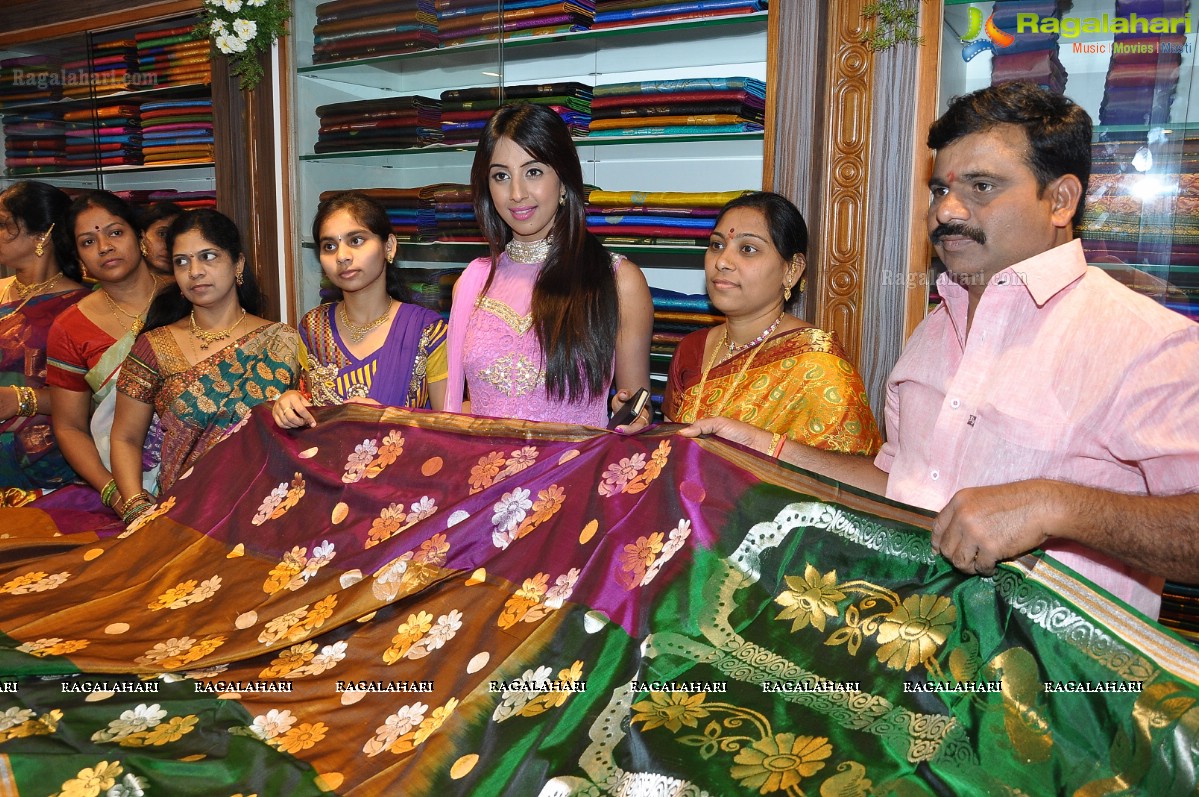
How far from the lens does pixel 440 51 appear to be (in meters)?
3.66

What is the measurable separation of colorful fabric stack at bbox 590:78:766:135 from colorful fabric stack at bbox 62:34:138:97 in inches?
101

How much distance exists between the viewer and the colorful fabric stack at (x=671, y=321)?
10.8 ft

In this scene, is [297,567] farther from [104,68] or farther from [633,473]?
[104,68]

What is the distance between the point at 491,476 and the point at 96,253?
2283 mm

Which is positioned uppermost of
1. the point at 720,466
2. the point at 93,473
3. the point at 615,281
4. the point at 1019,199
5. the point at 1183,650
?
the point at 1019,199

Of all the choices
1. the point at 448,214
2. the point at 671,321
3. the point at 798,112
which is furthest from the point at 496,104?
the point at 798,112

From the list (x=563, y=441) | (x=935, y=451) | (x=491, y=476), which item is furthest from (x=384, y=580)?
(x=935, y=451)

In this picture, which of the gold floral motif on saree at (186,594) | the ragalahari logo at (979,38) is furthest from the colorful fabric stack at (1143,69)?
the gold floral motif on saree at (186,594)

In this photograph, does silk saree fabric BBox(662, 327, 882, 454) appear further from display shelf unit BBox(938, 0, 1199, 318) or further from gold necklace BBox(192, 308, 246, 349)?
gold necklace BBox(192, 308, 246, 349)

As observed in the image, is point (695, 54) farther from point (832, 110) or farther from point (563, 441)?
point (563, 441)

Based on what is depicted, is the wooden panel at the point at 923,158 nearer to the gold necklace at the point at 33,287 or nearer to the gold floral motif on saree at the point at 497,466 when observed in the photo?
the gold floral motif on saree at the point at 497,466

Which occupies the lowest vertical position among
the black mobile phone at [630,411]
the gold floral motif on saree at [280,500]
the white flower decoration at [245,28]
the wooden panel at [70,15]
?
the gold floral motif on saree at [280,500]

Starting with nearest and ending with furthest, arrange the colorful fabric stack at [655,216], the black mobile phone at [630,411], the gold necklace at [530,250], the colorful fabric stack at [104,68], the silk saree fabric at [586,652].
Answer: the silk saree fabric at [586,652] → the black mobile phone at [630,411] → the gold necklace at [530,250] → the colorful fabric stack at [655,216] → the colorful fabric stack at [104,68]

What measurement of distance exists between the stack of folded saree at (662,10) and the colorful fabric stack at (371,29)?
77 cm
